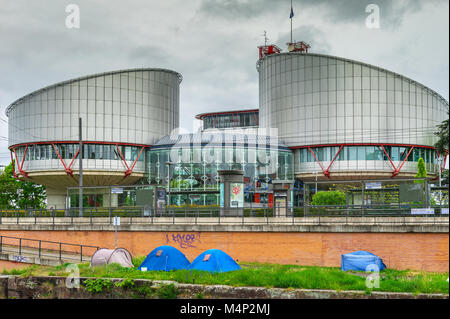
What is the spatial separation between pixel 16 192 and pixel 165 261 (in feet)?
200

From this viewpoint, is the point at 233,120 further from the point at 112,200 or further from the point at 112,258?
the point at 112,258

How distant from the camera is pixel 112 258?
24.9 meters

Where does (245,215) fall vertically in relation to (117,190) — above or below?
below

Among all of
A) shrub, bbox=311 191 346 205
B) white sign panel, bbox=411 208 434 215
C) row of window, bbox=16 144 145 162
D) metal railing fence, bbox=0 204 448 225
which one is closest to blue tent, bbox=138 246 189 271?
metal railing fence, bbox=0 204 448 225

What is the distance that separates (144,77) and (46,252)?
4262 centimetres

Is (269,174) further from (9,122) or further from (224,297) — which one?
(224,297)

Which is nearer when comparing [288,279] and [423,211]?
[288,279]

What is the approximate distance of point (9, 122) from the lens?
7412 cm

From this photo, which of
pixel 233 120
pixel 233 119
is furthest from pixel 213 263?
pixel 233 119

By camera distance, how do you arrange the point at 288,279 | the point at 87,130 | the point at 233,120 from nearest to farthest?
1. the point at 288,279
2. the point at 87,130
3. the point at 233,120

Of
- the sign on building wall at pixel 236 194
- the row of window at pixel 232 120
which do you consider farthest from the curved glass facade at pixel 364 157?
the row of window at pixel 232 120

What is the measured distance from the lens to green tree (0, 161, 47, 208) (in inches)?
3039

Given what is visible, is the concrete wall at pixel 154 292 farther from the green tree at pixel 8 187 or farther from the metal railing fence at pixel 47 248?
the green tree at pixel 8 187
